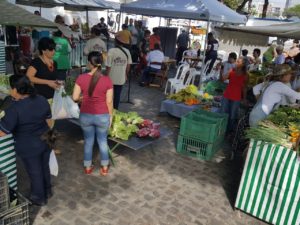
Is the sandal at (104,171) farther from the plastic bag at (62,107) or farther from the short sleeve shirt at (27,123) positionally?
the short sleeve shirt at (27,123)

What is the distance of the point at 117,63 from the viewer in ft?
21.6

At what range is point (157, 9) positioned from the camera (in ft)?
28.7

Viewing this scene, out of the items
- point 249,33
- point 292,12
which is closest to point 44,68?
point 249,33

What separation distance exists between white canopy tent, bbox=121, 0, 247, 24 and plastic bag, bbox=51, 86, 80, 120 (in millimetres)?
4540

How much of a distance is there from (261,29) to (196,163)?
3.70 m

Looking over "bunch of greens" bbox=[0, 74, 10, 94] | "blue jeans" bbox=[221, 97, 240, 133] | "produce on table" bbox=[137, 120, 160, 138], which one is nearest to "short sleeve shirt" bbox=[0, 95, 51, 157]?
"produce on table" bbox=[137, 120, 160, 138]

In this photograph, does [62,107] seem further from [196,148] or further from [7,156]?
[196,148]

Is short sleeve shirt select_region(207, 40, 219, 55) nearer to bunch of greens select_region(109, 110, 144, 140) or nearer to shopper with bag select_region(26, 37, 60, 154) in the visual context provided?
bunch of greens select_region(109, 110, 144, 140)

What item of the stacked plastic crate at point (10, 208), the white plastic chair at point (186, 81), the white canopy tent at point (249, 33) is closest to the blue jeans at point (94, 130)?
the stacked plastic crate at point (10, 208)

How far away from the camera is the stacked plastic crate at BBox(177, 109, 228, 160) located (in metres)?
5.47

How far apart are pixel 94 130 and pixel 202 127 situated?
1997mm

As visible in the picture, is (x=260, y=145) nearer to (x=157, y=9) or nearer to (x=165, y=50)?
(x=157, y=9)

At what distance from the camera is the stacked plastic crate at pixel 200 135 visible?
5.47 meters

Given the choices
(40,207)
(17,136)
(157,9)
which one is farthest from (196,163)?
(157,9)
